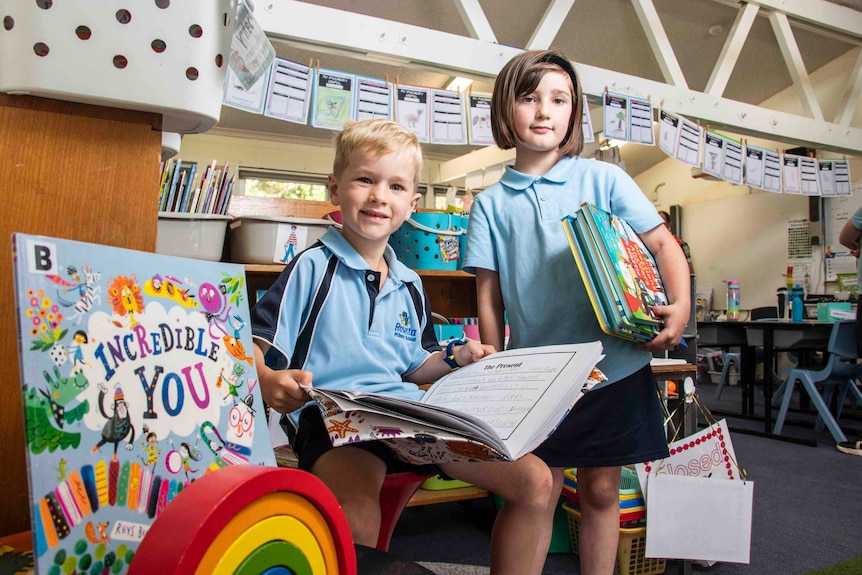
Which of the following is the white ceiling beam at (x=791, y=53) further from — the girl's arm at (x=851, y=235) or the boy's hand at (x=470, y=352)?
the boy's hand at (x=470, y=352)

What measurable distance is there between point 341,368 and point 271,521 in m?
0.44

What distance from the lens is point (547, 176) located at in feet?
3.40

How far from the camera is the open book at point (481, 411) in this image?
51 cm

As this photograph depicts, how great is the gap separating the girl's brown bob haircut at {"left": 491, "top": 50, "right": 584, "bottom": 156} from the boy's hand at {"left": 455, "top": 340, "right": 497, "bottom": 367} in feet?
1.38

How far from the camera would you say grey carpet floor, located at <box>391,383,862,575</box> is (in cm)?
162

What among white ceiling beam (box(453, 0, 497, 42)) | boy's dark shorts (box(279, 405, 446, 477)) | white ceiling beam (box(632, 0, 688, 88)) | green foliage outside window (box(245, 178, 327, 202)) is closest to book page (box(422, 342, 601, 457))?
boy's dark shorts (box(279, 405, 446, 477))

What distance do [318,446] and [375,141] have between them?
441 mm

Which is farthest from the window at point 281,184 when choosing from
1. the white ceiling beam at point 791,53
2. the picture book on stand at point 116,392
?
the picture book on stand at point 116,392

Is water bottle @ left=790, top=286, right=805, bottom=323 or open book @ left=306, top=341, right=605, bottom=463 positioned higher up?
water bottle @ left=790, top=286, right=805, bottom=323

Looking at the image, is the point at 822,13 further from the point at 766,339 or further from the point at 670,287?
the point at 670,287

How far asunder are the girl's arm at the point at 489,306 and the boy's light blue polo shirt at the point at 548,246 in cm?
2

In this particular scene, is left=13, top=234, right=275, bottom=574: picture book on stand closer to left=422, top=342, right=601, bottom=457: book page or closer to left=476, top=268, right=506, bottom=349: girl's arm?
left=422, top=342, right=601, bottom=457: book page

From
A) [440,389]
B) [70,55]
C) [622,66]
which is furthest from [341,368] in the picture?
[622,66]

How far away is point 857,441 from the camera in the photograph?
10.3 ft
